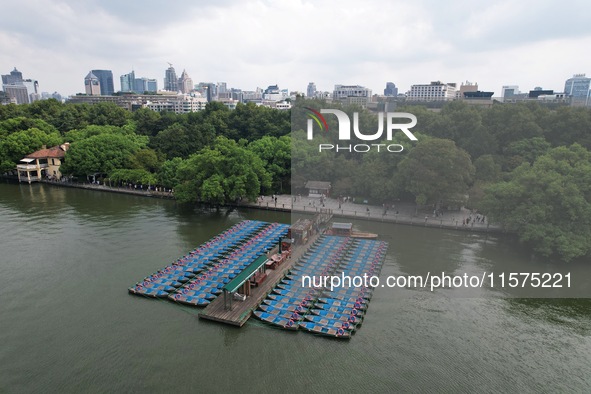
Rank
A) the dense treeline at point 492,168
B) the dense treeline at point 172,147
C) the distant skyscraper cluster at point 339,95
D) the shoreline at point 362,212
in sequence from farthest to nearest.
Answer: the distant skyscraper cluster at point 339,95
the dense treeline at point 172,147
the shoreline at point 362,212
the dense treeline at point 492,168

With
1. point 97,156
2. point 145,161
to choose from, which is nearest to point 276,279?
point 145,161

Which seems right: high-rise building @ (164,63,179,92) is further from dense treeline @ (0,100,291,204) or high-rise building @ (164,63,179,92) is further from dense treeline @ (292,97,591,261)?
dense treeline @ (292,97,591,261)

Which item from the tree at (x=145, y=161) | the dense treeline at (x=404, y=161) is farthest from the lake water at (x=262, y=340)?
the tree at (x=145, y=161)

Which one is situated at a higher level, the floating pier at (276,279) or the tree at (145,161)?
the tree at (145,161)

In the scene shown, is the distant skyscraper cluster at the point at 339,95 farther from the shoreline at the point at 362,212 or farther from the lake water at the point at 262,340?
the lake water at the point at 262,340

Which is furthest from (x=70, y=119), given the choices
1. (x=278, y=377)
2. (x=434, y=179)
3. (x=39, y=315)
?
(x=278, y=377)

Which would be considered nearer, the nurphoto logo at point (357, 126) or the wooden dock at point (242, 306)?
the wooden dock at point (242, 306)

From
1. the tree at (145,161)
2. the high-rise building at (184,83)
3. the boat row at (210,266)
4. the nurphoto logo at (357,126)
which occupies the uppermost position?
the high-rise building at (184,83)
